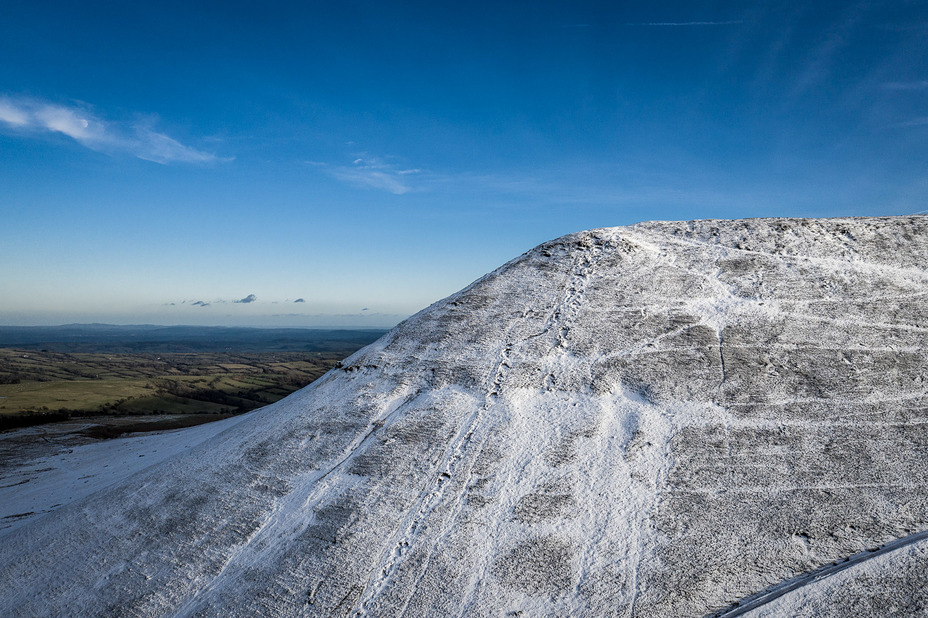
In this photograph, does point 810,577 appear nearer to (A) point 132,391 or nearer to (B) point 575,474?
(B) point 575,474

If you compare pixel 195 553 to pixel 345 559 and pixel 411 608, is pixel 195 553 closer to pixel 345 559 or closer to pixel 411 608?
pixel 345 559

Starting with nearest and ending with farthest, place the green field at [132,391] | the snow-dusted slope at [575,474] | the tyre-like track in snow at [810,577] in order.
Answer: the tyre-like track in snow at [810,577], the snow-dusted slope at [575,474], the green field at [132,391]

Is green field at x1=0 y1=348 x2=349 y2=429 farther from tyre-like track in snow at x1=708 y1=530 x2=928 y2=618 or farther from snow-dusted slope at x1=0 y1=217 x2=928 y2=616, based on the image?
tyre-like track in snow at x1=708 y1=530 x2=928 y2=618

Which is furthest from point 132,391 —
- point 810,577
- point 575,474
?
point 810,577

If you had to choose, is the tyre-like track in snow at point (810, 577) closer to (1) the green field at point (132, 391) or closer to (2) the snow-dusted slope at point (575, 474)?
(2) the snow-dusted slope at point (575, 474)

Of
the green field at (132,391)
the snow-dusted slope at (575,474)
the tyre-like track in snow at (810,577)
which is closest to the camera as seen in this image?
the tyre-like track in snow at (810,577)

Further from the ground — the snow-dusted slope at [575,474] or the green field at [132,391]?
the snow-dusted slope at [575,474]

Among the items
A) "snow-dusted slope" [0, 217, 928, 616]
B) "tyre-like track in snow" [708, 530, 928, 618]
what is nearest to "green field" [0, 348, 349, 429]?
"snow-dusted slope" [0, 217, 928, 616]

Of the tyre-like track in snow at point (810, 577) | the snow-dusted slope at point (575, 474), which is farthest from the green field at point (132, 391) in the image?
the tyre-like track in snow at point (810, 577)
